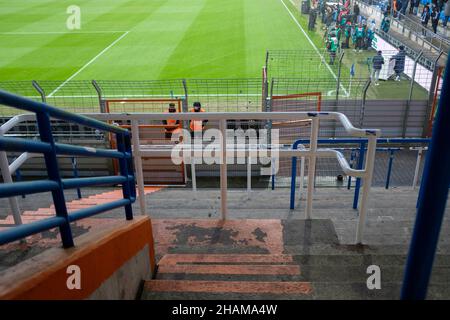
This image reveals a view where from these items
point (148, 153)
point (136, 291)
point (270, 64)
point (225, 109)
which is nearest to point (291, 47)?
point (270, 64)

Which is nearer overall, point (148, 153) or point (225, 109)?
point (148, 153)

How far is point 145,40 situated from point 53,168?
23.7 metres

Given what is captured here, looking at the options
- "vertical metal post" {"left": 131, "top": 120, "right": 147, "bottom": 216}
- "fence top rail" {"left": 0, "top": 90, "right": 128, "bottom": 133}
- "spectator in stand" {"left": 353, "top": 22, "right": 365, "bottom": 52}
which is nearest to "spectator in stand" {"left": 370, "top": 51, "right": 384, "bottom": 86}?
"spectator in stand" {"left": 353, "top": 22, "right": 365, "bottom": 52}

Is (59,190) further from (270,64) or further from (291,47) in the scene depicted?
(291,47)

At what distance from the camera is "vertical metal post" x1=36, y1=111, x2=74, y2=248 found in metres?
1.96

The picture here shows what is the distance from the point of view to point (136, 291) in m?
2.64

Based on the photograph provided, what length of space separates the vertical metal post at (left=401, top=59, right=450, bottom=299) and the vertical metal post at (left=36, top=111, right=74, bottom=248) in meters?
1.60

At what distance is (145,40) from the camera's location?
2423 cm

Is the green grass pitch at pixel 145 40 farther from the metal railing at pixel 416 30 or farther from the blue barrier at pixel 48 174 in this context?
the blue barrier at pixel 48 174

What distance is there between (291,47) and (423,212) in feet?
70.7

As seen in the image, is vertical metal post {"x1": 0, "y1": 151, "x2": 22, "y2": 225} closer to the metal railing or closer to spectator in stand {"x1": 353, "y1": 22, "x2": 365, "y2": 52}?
the metal railing

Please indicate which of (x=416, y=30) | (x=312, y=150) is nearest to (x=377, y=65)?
(x=416, y=30)

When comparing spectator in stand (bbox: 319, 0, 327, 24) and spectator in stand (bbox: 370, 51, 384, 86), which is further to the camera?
spectator in stand (bbox: 319, 0, 327, 24)

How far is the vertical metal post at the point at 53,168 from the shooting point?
196 cm
